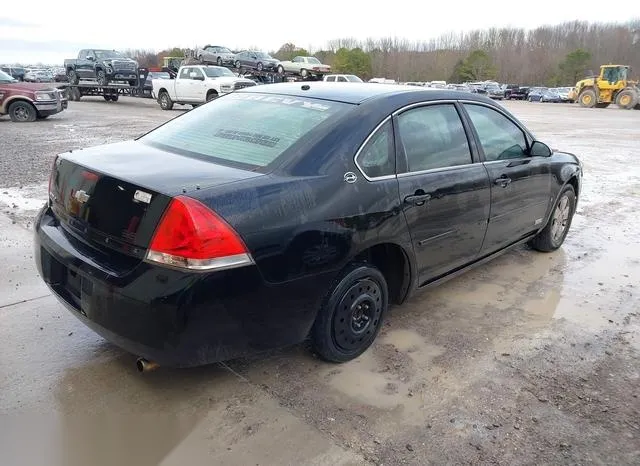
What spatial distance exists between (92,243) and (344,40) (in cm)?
11653

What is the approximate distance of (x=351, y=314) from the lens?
3154 millimetres

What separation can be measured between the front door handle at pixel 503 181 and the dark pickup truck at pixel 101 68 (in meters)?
25.6

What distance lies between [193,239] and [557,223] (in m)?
4.15

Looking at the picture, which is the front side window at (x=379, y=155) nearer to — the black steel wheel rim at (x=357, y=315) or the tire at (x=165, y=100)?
the black steel wheel rim at (x=357, y=315)

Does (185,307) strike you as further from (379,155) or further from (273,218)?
(379,155)

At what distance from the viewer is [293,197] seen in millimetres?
2691

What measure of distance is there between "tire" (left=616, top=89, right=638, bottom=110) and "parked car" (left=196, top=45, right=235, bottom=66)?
2657cm

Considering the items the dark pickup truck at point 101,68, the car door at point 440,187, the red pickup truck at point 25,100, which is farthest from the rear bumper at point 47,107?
the car door at point 440,187

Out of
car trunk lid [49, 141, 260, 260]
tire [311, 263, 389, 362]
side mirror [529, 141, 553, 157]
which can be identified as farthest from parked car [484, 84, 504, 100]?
car trunk lid [49, 141, 260, 260]

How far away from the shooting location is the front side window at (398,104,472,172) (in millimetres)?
3414

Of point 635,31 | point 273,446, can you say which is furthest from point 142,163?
point 635,31

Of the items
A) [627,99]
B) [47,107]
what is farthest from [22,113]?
[627,99]

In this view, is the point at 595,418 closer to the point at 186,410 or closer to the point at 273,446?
the point at 273,446

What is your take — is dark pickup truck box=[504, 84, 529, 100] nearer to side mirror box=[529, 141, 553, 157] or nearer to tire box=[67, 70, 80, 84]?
tire box=[67, 70, 80, 84]
